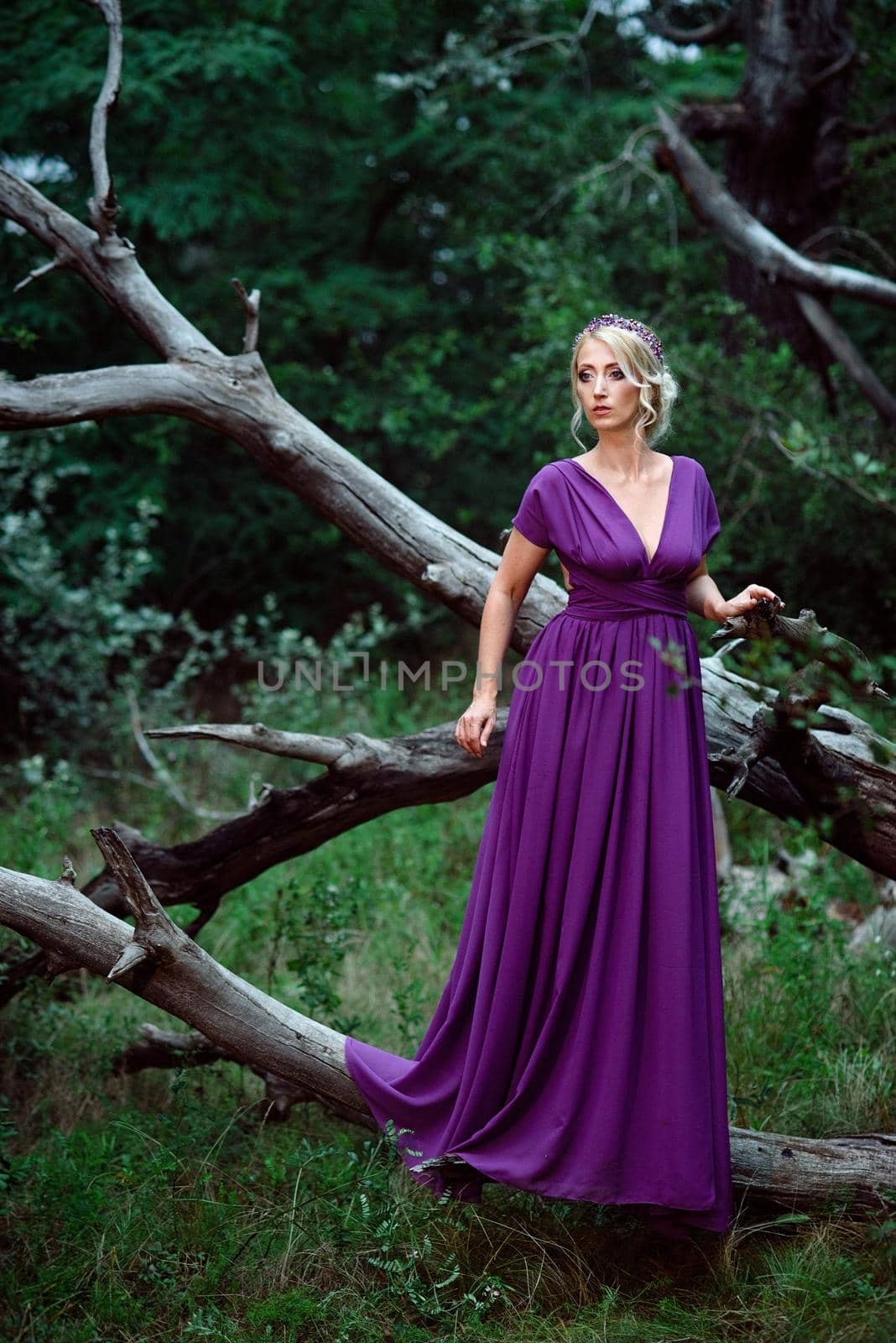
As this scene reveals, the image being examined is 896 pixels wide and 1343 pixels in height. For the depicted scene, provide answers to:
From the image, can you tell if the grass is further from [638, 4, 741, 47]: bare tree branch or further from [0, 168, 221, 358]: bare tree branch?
[638, 4, 741, 47]: bare tree branch

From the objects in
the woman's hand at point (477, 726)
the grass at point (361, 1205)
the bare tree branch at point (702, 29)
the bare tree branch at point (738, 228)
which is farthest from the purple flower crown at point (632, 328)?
the bare tree branch at point (702, 29)

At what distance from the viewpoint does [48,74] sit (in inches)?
249

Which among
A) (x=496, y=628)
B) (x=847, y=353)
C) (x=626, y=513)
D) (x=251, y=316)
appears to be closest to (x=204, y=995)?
(x=496, y=628)

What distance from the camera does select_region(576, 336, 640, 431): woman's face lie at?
2.95 metres

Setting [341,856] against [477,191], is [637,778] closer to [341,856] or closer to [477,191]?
[341,856]

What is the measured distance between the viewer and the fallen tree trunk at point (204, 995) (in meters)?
2.89

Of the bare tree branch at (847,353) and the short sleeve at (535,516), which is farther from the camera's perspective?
the bare tree branch at (847,353)

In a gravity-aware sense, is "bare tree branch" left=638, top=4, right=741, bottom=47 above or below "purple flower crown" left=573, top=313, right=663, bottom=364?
above

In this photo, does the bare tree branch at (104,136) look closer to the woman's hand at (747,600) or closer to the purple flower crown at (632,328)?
the purple flower crown at (632,328)

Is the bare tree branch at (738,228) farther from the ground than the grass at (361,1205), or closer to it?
farther from the ground

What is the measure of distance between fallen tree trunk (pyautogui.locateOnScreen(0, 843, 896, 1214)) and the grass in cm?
8

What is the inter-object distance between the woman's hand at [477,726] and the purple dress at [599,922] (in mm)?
69

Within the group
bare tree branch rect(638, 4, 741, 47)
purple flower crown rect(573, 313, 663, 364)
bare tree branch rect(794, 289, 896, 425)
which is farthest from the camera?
bare tree branch rect(638, 4, 741, 47)

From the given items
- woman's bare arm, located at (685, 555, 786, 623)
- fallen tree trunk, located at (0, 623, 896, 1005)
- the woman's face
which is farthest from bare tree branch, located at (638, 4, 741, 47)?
woman's bare arm, located at (685, 555, 786, 623)
